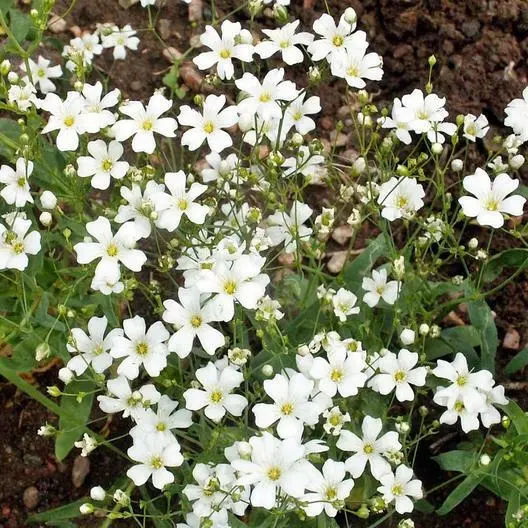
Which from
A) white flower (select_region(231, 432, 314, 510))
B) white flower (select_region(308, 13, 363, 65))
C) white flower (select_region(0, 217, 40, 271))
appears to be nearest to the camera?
white flower (select_region(231, 432, 314, 510))

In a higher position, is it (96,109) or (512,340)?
(96,109)

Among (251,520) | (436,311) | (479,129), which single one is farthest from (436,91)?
(251,520)

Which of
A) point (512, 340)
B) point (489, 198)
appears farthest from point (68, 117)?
point (512, 340)

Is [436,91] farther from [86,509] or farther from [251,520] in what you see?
[86,509]

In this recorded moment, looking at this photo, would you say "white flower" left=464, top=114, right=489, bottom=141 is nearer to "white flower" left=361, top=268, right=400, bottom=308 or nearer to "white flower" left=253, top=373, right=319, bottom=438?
"white flower" left=361, top=268, right=400, bottom=308

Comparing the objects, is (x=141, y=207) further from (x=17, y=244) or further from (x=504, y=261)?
(x=504, y=261)

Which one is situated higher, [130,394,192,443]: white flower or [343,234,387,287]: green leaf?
[343,234,387,287]: green leaf

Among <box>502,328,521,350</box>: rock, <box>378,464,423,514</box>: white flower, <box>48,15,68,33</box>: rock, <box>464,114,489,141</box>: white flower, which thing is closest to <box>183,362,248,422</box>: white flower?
<box>378,464,423,514</box>: white flower
